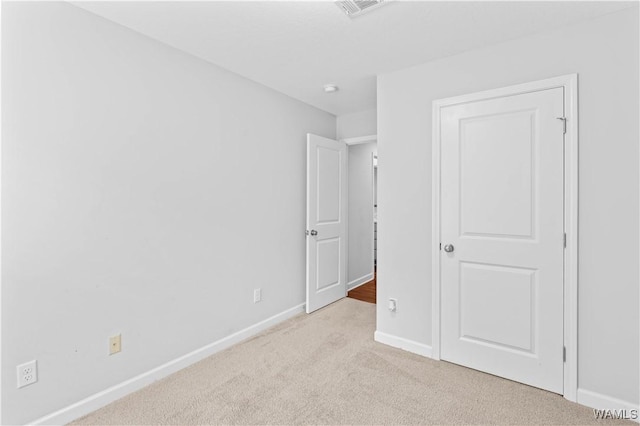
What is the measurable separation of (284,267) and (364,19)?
2341 mm

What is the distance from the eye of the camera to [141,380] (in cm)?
215

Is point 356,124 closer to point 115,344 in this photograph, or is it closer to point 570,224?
point 570,224

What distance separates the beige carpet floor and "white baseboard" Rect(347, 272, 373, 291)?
71.9 inches

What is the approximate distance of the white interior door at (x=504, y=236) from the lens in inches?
81.4

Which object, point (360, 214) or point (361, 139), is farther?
point (360, 214)

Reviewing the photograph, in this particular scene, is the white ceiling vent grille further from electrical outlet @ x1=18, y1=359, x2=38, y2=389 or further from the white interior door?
electrical outlet @ x1=18, y1=359, x2=38, y2=389

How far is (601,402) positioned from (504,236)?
109 cm

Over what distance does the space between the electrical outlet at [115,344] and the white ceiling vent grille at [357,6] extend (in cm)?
243

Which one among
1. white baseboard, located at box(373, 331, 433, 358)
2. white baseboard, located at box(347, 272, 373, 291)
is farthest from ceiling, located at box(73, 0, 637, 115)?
white baseboard, located at box(347, 272, 373, 291)

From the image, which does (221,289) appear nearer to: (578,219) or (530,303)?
(530,303)

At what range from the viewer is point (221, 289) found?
2709 mm

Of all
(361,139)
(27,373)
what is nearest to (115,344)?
(27,373)

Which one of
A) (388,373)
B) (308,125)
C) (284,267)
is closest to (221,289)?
(284,267)

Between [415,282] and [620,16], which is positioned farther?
[415,282]
